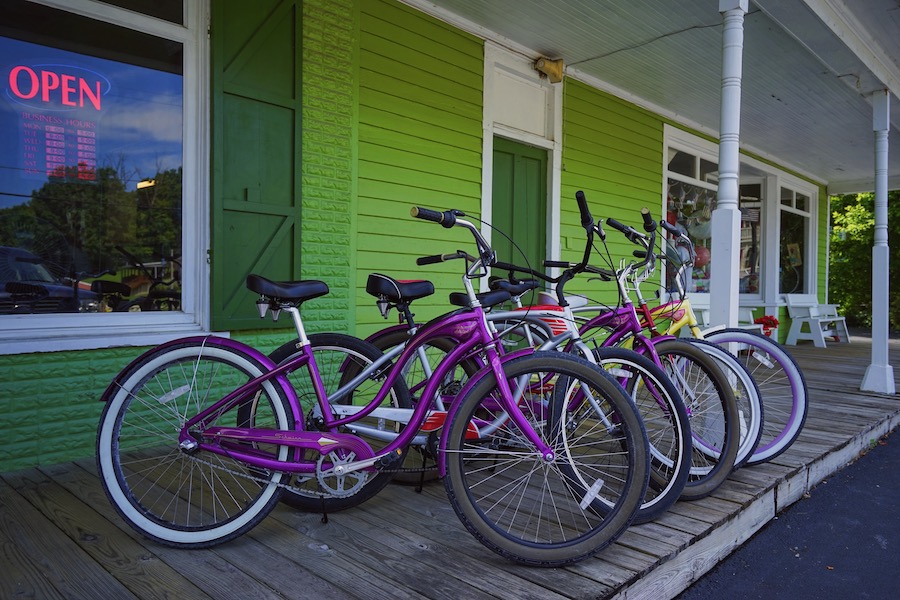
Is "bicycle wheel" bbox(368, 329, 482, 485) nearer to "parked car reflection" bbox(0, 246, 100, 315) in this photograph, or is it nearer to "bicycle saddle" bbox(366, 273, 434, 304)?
"bicycle saddle" bbox(366, 273, 434, 304)

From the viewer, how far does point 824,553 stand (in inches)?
97.3

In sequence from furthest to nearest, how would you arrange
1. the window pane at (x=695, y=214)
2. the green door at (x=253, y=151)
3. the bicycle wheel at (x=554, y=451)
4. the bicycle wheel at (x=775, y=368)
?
the window pane at (x=695, y=214)
the green door at (x=253, y=151)
the bicycle wheel at (x=775, y=368)
the bicycle wheel at (x=554, y=451)

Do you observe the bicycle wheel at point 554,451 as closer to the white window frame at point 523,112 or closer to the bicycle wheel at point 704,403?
the bicycle wheel at point 704,403

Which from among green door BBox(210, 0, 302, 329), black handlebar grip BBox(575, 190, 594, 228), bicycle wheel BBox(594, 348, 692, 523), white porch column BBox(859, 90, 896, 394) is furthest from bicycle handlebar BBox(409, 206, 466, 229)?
white porch column BBox(859, 90, 896, 394)

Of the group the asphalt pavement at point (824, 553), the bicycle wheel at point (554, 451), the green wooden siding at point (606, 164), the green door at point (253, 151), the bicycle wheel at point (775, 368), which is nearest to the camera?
the bicycle wheel at point (554, 451)

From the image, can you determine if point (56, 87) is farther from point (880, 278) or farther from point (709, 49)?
point (880, 278)

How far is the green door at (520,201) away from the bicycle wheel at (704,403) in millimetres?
2447

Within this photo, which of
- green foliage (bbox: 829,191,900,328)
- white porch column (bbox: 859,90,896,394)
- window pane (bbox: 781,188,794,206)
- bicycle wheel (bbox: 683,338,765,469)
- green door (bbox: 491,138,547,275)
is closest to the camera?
bicycle wheel (bbox: 683,338,765,469)

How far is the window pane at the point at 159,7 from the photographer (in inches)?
116

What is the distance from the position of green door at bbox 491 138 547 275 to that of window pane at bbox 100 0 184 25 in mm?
2510

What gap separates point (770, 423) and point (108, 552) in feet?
10.8

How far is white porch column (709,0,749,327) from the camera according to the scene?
10.1ft

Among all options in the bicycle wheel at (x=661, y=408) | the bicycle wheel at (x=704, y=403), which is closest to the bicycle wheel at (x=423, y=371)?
the bicycle wheel at (x=661, y=408)

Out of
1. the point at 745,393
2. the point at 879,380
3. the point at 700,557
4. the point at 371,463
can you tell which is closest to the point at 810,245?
the point at 879,380
